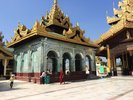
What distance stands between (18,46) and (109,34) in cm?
1150

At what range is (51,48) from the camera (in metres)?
17.3

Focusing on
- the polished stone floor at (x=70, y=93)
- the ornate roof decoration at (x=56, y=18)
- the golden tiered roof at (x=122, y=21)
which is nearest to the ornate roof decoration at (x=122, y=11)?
the golden tiered roof at (x=122, y=21)

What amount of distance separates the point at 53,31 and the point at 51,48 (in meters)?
5.32

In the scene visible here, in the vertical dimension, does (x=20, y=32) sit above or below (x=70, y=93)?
above

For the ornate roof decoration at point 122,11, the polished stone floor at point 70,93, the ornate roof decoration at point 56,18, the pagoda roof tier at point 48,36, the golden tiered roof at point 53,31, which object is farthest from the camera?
the ornate roof decoration at point 122,11

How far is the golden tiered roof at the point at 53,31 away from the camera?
16.7 metres

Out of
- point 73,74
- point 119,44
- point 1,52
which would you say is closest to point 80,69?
point 73,74

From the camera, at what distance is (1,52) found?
80.5ft

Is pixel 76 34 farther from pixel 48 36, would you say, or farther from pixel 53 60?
pixel 48 36

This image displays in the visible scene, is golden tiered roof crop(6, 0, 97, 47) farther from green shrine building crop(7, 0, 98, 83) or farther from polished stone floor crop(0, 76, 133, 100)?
polished stone floor crop(0, 76, 133, 100)

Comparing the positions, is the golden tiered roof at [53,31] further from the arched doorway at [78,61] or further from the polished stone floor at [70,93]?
the polished stone floor at [70,93]

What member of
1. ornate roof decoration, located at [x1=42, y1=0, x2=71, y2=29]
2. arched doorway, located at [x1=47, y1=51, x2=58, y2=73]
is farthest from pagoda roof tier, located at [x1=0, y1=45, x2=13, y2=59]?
ornate roof decoration, located at [x1=42, y1=0, x2=71, y2=29]

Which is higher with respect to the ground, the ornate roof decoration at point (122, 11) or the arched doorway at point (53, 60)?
the ornate roof decoration at point (122, 11)

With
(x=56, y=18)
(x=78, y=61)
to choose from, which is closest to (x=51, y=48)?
(x=78, y=61)
